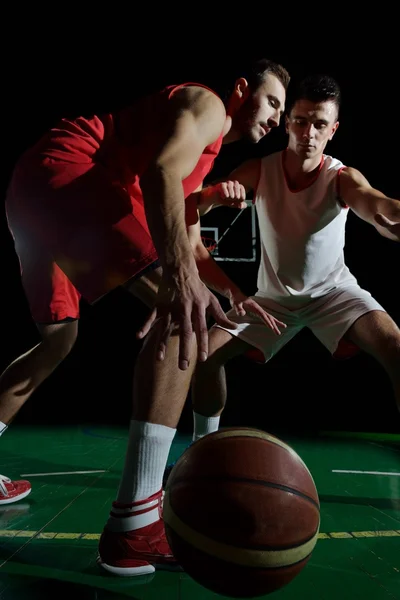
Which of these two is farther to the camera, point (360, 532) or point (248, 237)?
point (248, 237)

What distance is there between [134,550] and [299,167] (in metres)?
2.02

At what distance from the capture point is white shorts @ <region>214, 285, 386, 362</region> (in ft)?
7.73

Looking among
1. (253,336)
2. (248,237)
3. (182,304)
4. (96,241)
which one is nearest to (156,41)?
(248,237)

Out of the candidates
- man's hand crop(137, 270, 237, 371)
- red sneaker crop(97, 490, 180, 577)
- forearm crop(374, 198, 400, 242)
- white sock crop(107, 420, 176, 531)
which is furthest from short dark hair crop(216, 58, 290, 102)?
red sneaker crop(97, 490, 180, 577)

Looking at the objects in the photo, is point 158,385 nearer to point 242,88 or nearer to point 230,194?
point 230,194

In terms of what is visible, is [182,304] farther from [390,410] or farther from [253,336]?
[390,410]

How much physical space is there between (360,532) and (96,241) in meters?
1.47

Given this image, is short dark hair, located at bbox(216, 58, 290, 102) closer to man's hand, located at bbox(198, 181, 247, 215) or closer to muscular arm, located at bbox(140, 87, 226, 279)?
man's hand, located at bbox(198, 181, 247, 215)

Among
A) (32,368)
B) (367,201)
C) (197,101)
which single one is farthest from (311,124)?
(32,368)

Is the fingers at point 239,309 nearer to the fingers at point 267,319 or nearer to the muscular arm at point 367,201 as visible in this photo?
the fingers at point 267,319

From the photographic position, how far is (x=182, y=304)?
4.13ft

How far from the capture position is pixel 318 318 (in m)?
2.52

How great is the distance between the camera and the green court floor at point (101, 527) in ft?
4.58

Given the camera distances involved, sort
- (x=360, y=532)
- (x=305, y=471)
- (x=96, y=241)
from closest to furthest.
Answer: (x=305, y=471), (x=96, y=241), (x=360, y=532)
